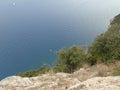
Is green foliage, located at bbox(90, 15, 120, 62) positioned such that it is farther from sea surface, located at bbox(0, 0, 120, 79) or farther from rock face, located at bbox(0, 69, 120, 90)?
sea surface, located at bbox(0, 0, 120, 79)

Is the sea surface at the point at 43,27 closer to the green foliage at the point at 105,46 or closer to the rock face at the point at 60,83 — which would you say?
the green foliage at the point at 105,46

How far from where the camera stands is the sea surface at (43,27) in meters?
94.0

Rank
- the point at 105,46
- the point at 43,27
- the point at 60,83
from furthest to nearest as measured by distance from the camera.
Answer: the point at 43,27 < the point at 105,46 < the point at 60,83

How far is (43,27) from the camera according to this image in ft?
417

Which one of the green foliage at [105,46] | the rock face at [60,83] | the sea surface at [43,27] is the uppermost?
the sea surface at [43,27]

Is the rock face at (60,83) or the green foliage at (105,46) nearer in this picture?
the rock face at (60,83)

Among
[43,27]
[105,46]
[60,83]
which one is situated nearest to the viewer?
[60,83]

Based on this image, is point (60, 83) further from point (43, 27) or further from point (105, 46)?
point (43, 27)

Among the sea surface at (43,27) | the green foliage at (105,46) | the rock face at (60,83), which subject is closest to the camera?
the rock face at (60,83)

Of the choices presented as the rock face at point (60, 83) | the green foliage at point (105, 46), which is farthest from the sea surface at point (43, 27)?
the rock face at point (60, 83)

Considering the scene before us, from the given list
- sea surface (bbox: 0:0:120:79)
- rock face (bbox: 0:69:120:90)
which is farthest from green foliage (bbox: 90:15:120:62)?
sea surface (bbox: 0:0:120:79)

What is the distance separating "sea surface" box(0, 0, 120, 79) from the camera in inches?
3701

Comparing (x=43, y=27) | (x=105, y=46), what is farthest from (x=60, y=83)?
(x=43, y=27)

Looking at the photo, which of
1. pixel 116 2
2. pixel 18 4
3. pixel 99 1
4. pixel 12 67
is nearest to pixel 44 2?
pixel 18 4
